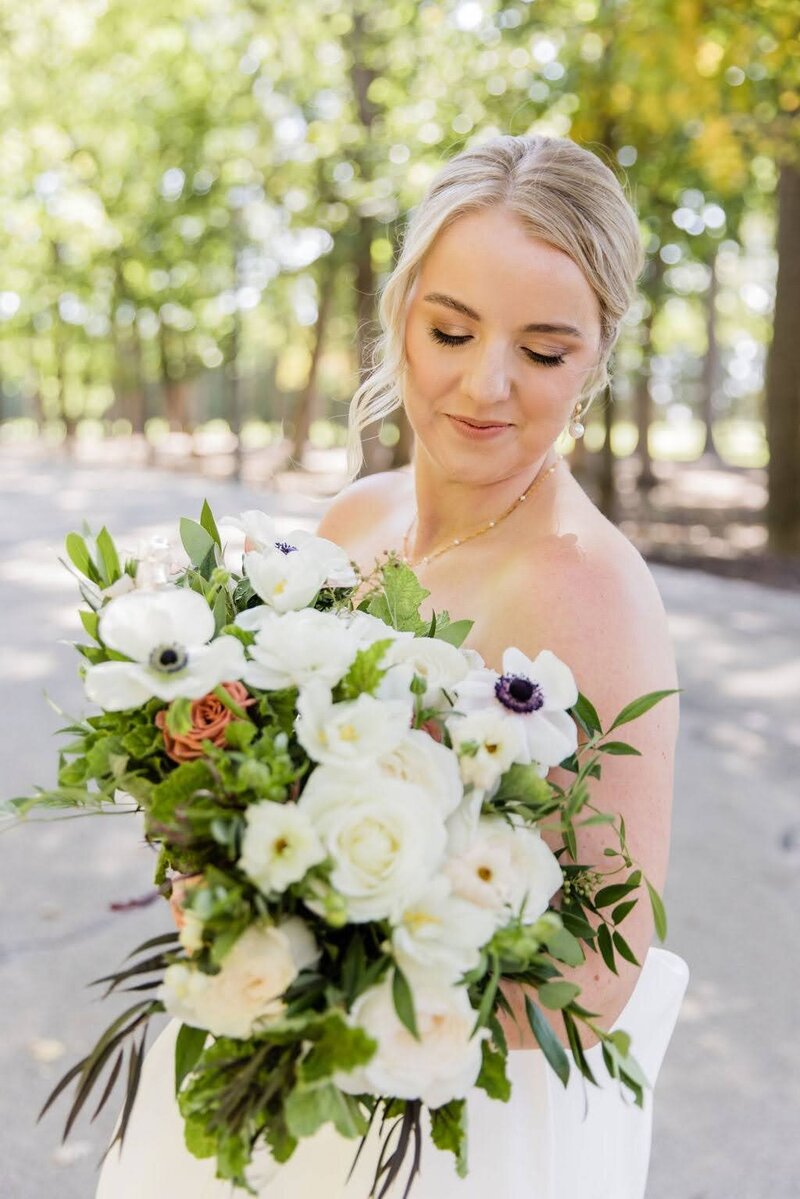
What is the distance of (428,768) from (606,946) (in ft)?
1.60

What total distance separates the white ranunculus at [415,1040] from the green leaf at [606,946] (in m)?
0.39

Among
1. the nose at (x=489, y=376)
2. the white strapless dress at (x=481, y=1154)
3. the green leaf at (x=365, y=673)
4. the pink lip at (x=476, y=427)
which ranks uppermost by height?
the nose at (x=489, y=376)

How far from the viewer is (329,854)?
3.62 feet

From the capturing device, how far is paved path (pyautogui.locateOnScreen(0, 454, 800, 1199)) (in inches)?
125

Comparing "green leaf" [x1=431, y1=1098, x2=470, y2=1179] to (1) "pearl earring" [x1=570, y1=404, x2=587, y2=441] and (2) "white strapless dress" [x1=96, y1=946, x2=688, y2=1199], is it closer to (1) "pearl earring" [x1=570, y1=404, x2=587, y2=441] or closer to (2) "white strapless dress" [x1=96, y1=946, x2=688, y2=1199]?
(2) "white strapless dress" [x1=96, y1=946, x2=688, y2=1199]

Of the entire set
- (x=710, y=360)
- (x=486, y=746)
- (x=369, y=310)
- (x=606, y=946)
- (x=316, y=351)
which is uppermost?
(x=486, y=746)

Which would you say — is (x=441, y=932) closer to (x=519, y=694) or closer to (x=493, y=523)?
(x=519, y=694)

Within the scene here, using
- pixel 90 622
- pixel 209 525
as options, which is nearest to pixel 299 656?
pixel 90 622

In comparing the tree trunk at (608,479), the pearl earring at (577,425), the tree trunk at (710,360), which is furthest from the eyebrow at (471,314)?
the tree trunk at (710,360)

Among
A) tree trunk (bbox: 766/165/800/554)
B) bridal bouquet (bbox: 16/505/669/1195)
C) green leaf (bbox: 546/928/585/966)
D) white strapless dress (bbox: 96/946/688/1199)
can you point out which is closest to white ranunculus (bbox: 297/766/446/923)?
bridal bouquet (bbox: 16/505/669/1195)

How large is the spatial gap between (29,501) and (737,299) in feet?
105

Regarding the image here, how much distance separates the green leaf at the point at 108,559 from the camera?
151cm

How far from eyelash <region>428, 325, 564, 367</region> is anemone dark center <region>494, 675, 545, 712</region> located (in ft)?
2.41

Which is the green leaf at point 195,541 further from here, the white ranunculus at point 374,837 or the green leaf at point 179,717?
the white ranunculus at point 374,837
